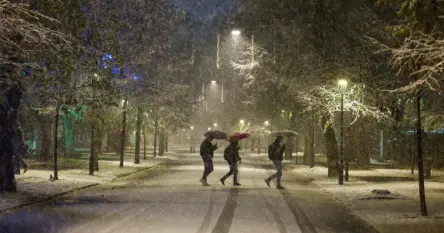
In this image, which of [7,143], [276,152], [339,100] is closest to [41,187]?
[7,143]

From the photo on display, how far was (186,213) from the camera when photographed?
45.8 feet

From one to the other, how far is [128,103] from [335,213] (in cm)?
2405

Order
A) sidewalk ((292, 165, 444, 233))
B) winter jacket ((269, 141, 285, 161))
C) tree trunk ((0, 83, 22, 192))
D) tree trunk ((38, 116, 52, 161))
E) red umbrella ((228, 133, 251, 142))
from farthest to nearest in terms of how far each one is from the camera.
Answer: tree trunk ((38, 116, 52, 161))
red umbrella ((228, 133, 251, 142))
winter jacket ((269, 141, 285, 161))
tree trunk ((0, 83, 22, 192))
sidewalk ((292, 165, 444, 233))

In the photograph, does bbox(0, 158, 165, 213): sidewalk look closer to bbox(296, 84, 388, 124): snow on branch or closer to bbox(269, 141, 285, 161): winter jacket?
bbox(269, 141, 285, 161): winter jacket

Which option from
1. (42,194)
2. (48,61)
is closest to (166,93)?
(42,194)

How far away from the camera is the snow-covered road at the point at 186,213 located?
11.7 metres

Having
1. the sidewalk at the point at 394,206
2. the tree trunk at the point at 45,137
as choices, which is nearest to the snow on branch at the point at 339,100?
the sidewalk at the point at 394,206

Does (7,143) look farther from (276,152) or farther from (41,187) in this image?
(276,152)

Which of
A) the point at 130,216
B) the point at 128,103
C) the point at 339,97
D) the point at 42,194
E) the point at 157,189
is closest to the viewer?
the point at 130,216

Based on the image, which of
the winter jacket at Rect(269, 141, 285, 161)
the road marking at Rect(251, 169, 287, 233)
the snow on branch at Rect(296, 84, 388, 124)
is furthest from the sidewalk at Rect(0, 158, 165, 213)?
the snow on branch at Rect(296, 84, 388, 124)

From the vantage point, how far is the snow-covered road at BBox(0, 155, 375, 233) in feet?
38.5

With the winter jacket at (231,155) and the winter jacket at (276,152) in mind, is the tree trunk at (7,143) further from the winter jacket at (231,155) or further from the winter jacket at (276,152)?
the winter jacket at (276,152)

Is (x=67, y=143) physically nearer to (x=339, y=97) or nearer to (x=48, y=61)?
(x=339, y=97)

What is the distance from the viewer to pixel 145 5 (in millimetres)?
31703
